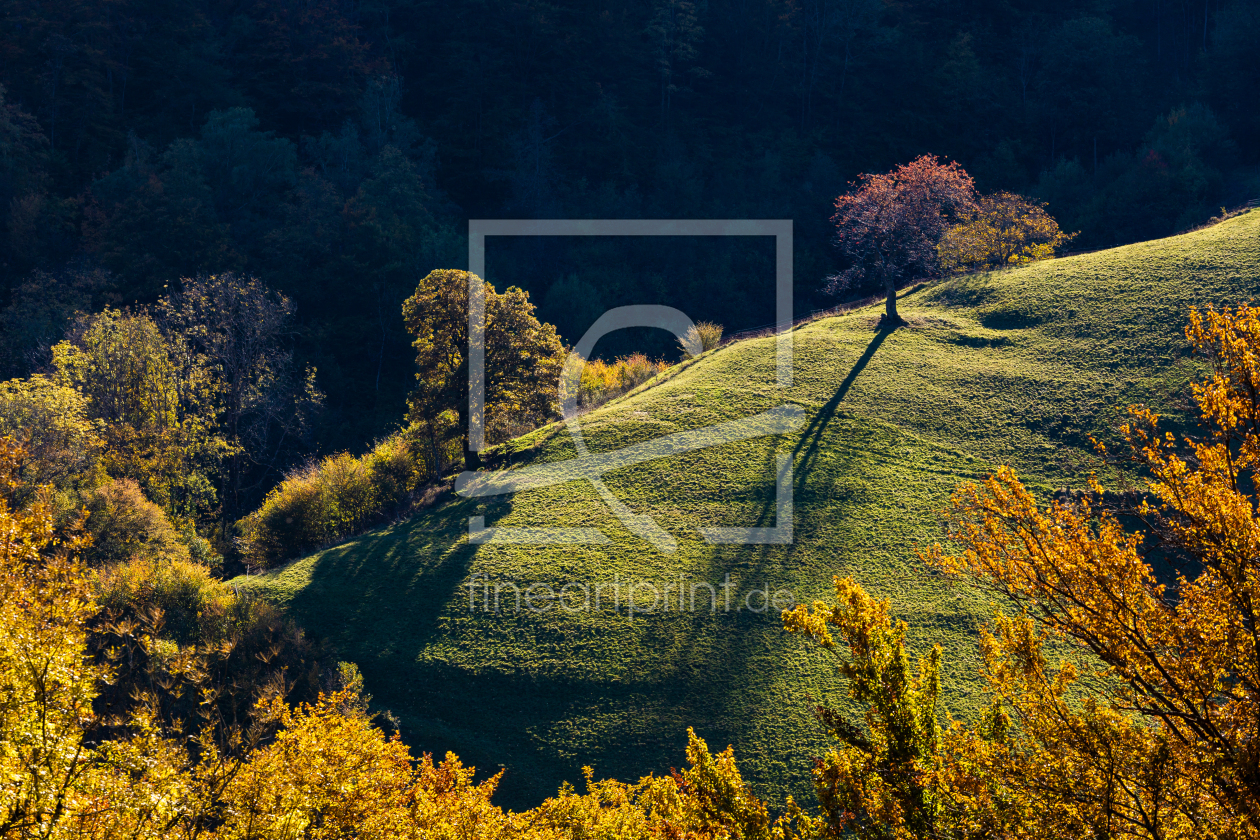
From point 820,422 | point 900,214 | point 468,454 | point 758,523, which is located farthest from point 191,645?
point 900,214

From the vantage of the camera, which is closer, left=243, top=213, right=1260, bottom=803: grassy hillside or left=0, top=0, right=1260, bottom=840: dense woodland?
left=0, top=0, right=1260, bottom=840: dense woodland

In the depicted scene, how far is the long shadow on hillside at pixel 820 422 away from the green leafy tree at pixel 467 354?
9567 millimetres

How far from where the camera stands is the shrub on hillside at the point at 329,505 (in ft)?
92.2

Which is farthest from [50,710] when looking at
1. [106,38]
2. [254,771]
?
[106,38]

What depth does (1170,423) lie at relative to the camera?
25312 millimetres

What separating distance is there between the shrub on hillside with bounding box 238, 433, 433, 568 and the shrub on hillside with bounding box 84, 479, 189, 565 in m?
2.62

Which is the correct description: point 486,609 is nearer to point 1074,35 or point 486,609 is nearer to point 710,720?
point 710,720

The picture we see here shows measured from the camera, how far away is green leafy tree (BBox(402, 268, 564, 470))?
94.4ft

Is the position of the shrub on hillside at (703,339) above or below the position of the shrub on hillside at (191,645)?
above

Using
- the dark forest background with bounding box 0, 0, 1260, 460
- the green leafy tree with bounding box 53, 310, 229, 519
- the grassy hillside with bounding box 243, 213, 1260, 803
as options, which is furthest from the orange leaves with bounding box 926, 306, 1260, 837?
the dark forest background with bounding box 0, 0, 1260, 460

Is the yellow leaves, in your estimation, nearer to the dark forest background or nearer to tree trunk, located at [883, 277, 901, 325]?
tree trunk, located at [883, 277, 901, 325]

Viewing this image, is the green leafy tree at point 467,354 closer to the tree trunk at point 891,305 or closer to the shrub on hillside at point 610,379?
the shrub on hillside at point 610,379

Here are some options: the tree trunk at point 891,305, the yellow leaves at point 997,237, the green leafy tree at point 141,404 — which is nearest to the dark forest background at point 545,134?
the green leafy tree at point 141,404

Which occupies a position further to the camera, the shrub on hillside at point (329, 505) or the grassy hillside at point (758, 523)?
the shrub on hillside at point (329, 505)
